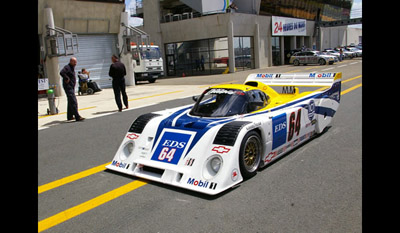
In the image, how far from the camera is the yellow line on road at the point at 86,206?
360 cm

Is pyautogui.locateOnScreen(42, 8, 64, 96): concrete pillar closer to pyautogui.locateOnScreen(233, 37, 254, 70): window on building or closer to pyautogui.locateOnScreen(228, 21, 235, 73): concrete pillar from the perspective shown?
pyautogui.locateOnScreen(228, 21, 235, 73): concrete pillar

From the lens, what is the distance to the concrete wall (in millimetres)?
17797

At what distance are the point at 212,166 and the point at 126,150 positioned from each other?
1.62 m

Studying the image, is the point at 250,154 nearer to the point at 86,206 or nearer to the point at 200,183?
the point at 200,183

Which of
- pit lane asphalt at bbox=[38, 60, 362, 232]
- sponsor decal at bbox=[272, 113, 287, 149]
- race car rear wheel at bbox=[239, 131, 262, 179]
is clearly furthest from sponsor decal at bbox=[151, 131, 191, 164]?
sponsor decal at bbox=[272, 113, 287, 149]

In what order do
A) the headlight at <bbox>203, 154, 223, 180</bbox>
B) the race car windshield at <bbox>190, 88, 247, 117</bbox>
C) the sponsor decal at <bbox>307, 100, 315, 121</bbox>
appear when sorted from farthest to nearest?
1. the sponsor decal at <bbox>307, 100, 315, 121</bbox>
2. the race car windshield at <bbox>190, 88, 247, 117</bbox>
3. the headlight at <bbox>203, 154, 223, 180</bbox>

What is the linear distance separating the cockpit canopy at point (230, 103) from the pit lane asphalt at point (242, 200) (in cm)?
99

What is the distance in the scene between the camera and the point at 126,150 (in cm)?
523

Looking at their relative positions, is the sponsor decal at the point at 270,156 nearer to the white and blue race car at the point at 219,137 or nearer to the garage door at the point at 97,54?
the white and blue race car at the point at 219,137

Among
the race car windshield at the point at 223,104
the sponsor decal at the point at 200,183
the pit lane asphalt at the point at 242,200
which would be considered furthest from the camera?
the race car windshield at the point at 223,104

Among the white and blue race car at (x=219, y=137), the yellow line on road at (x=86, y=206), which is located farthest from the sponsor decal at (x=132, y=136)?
the yellow line on road at (x=86, y=206)

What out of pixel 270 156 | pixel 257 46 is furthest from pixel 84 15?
pixel 257 46
